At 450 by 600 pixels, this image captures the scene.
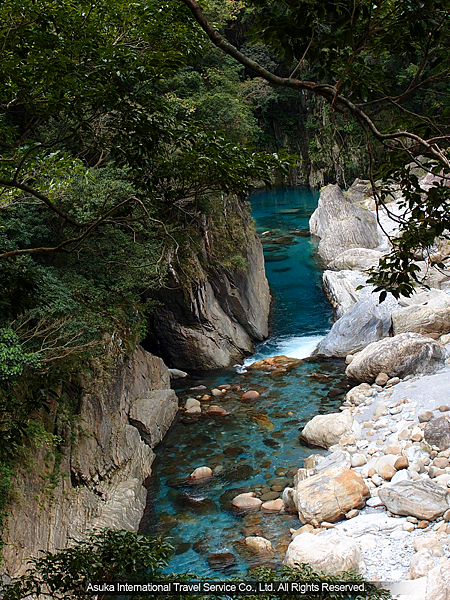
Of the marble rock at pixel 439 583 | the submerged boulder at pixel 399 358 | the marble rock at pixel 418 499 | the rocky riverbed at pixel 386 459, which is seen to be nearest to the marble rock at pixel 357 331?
the rocky riverbed at pixel 386 459

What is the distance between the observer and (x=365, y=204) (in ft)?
85.7

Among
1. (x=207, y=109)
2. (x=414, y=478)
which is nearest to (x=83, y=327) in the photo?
(x=414, y=478)

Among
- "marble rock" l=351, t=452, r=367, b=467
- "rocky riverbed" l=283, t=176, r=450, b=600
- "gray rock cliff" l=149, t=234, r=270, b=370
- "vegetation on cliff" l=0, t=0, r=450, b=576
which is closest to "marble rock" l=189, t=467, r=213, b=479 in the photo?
"rocky riverbed" l=283, t=176, r=450, b=600

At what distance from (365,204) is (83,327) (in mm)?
21078

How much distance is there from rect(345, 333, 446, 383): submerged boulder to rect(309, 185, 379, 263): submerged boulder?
10836 millimetres

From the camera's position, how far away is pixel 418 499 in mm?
6762

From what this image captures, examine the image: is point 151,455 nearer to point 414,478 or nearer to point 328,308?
point 414,478

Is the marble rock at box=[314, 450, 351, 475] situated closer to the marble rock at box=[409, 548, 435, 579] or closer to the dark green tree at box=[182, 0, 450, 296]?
the marble rock at box=[409, 548, 435, 579]

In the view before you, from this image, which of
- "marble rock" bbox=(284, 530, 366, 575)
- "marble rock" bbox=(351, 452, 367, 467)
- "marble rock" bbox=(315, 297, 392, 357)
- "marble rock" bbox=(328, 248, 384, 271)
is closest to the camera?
"marble rock" bbox=(284, 530, 366, 575)

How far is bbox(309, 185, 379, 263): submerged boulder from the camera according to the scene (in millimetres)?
22547

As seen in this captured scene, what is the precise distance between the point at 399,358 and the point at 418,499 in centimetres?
484

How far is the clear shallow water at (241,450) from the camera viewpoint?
7.31 meters

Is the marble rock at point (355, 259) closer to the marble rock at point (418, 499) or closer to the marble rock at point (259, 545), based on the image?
the marble rock at point (418, 499)

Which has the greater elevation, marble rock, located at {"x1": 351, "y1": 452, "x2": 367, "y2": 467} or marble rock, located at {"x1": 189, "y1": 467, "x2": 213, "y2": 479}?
marble rock, located at {"x1": 351, "y1": 452, "x2": 367, "y2": 467}
